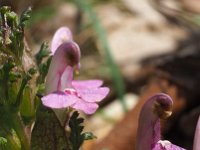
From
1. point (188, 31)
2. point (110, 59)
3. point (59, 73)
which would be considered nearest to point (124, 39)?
point (188, 31)

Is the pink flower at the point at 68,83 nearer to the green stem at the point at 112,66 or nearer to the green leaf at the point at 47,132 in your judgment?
the green leaf at the point at 47,132

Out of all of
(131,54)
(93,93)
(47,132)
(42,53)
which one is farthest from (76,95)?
(131,54)

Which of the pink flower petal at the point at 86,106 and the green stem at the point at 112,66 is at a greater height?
the pink flower petal at the point at 86,106

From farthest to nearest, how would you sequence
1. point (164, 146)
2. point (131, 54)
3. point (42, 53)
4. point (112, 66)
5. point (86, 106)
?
point (131, 54), point (112, 66), point (42, 53), point (164, 146), point (86, 106)

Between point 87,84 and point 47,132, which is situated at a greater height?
point 87,84

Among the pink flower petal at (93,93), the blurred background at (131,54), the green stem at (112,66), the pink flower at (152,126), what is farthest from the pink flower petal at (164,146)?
the green stem at (112,66)

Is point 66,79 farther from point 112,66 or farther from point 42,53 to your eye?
point 112,66
